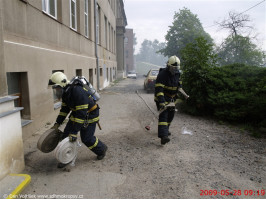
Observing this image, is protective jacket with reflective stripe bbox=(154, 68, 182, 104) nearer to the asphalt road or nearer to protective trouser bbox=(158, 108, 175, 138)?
protective trouser bbox=(158, 108, 175, 138)

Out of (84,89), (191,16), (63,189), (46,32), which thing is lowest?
(63,189)

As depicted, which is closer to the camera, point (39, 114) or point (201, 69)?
point (39, 114)

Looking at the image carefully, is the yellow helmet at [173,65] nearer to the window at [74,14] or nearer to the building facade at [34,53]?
the building facade at [34,53]

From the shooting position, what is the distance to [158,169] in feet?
13.0

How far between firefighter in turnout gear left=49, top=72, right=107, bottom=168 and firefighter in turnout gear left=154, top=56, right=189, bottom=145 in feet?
4.76

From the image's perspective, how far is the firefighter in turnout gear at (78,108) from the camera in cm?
365

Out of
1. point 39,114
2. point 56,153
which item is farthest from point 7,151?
point 39,114

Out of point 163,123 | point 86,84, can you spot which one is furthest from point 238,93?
point 86,84

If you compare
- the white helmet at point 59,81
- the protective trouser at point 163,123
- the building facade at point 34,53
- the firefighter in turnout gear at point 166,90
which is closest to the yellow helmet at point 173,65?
the firefighter in turnout gear at point 166,90

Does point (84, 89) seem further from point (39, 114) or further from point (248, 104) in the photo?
point (248, 104)

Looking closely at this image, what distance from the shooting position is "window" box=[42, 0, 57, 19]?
6.98m

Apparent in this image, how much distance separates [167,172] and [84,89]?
1.93 metres

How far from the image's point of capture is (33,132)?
581 centimetres
